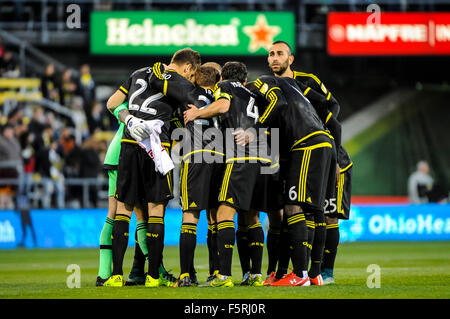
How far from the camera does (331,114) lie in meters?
8.70

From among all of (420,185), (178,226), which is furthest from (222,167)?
(420,185)

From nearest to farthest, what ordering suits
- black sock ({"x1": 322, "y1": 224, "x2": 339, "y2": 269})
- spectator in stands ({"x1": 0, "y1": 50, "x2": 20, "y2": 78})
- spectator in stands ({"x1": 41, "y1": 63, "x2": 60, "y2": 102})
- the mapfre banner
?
black sock ({"x1": 322, "y1": 224, "x2": 339, "y2": 269}) < spectator in stands ({"x1": 41, "y1": 63, "x2": 60, "y2": 102}) < the mapfre banner < spectator in stands ({"x1": 0, "y1": 50, "x2": 20, "y2": 78})

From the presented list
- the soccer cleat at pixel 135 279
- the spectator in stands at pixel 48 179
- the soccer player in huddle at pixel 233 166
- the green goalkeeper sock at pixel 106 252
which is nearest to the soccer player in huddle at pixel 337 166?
the soccer player in huddle at pixel 233 166

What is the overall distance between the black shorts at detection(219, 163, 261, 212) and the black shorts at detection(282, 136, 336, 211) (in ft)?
1.28

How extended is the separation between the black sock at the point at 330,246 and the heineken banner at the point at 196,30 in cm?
1288

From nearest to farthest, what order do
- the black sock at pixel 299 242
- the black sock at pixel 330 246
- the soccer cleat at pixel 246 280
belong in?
the black sock at pixel 299 242, the soccer cleat at pixel 246 280, the black sock at pixel 330 246

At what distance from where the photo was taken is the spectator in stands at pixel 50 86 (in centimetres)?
2139

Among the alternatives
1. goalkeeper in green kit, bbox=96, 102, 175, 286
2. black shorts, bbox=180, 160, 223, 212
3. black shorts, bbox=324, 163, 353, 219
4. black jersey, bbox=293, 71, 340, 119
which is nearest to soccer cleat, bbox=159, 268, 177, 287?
goalkeeper in green kit, bbox=96, 102, 175, 286

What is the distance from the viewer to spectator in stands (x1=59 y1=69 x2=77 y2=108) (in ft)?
69.6

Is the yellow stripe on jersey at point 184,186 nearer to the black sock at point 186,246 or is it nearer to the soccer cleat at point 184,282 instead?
the black sock at point 186,246

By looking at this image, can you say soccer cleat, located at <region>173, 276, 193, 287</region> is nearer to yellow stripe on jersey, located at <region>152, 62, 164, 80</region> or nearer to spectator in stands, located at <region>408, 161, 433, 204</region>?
yellow stripe on jersey, located at <region>152, 62, 164, 80</region>

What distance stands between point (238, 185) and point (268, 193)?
650 mm

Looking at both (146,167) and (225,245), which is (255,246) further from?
(146,167)
